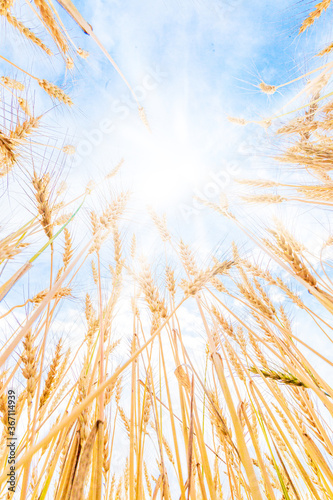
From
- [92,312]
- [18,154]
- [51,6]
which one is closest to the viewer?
[51,6]

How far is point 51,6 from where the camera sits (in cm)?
107

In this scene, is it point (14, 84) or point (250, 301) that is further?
point (14, 84)

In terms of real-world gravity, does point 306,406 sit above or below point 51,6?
below

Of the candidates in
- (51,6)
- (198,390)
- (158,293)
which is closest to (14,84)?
(51,6)

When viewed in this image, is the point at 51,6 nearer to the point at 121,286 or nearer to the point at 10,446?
the point at 121,286

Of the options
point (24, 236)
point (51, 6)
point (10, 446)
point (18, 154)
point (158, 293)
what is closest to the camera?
point (51, 6)

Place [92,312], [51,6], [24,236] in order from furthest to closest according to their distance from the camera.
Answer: [92,312], [24,236], [51,6]

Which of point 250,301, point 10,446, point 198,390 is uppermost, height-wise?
point 250,301

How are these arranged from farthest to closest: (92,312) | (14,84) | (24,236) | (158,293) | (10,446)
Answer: (92,312)
(14,84)
(158,293)
(24,236)
(10,446)

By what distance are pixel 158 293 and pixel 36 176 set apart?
1130mm

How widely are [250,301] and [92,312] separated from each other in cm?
121

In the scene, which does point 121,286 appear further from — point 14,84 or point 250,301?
point 14,84

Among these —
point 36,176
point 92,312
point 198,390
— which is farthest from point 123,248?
point 198,390

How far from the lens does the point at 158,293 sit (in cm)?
162
